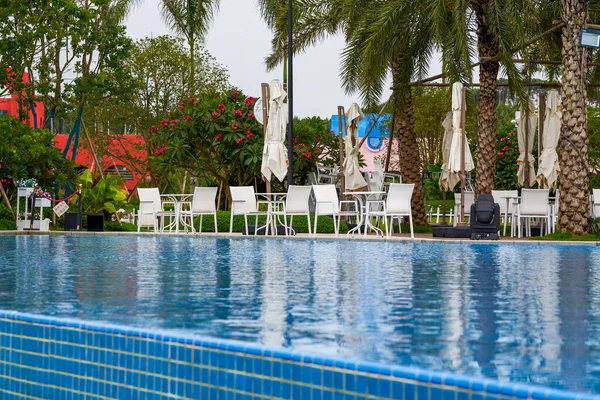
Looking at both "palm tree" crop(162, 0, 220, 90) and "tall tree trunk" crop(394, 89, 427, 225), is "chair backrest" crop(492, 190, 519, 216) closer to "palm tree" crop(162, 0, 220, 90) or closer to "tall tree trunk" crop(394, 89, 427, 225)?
"tall tree trunk" crop(394, 89, 427, 225)

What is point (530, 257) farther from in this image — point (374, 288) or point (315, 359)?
point (315, 359)

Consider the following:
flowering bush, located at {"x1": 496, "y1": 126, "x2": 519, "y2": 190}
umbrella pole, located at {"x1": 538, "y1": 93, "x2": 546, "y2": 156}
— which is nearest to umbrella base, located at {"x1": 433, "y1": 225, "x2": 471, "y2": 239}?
umbrella pole, located at {"x1": 538, "y1": 93, "x2": 546, "y2": 156}

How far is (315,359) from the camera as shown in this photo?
396cm

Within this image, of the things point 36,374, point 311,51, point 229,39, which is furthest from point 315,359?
point 229,39

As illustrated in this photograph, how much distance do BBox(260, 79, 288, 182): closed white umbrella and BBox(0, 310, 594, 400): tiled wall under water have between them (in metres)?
18.0

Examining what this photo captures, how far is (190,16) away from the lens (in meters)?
35.0

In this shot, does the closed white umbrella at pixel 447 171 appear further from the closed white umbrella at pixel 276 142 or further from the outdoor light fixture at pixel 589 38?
the outdoor light fixture at pixel 589 38

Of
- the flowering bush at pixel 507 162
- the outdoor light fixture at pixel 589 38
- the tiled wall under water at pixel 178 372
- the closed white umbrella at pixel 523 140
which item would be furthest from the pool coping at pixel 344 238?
the flowering bush at pixel 507 162

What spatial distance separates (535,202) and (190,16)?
1770 centimetres

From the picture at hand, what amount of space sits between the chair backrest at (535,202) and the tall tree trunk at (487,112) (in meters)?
1.71

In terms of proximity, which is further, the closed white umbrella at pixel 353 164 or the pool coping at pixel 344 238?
the closed white umbrella at pixel 353 164

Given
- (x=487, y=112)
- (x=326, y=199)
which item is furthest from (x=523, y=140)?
(x=326, y=199)

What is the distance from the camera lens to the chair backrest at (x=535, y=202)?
21422 millimetres

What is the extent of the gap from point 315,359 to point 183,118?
24.9 meters
